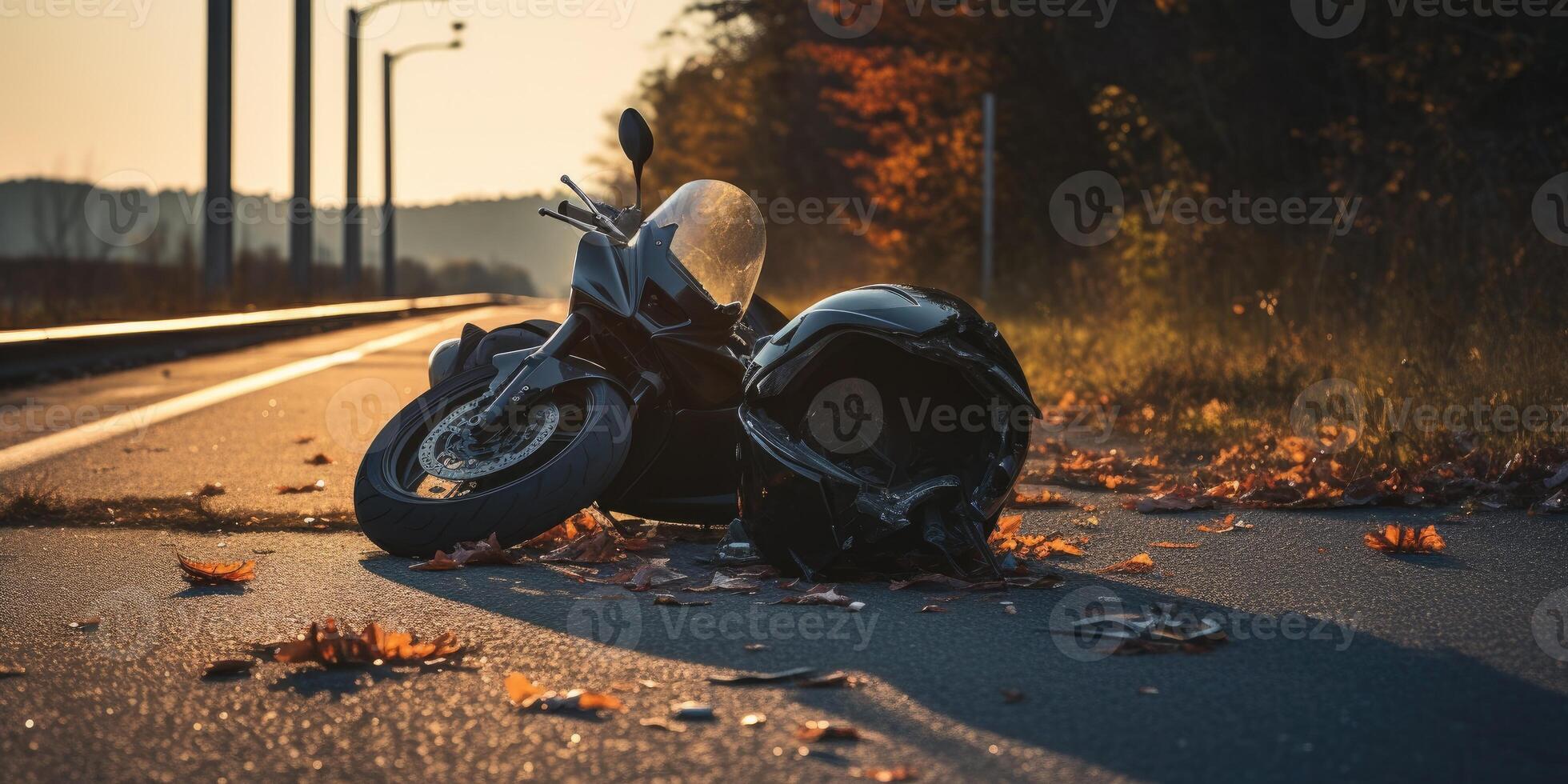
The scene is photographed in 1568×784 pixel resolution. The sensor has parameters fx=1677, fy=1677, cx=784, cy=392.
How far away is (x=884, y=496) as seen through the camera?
5.06 metres

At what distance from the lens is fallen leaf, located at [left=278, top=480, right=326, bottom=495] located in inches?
297

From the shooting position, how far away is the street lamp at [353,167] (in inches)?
1729

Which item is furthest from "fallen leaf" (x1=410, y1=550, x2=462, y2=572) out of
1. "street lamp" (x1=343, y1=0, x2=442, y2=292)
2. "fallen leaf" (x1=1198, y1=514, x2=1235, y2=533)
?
"street lamp" (x1=343, y1=0, x2=442, y2=292)

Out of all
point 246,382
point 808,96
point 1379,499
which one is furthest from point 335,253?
point 1379,499

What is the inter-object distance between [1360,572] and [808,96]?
129 ft

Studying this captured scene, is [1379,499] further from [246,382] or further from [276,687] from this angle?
[246,382]

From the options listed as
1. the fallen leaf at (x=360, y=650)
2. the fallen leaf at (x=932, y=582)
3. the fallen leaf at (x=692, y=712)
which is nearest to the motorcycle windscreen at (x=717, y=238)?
the fallen leaf at (x=932, y=582)

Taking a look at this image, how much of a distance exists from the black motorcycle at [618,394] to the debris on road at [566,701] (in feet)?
6.55

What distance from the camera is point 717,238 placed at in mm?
6219

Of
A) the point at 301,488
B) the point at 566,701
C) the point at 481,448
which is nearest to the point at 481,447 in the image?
the point at 481,448

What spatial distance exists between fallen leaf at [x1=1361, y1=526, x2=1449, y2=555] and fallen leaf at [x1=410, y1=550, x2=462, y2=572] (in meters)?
3.13

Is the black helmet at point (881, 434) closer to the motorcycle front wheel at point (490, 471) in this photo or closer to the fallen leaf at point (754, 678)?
the motorcycle front wheel at point (490, 471)

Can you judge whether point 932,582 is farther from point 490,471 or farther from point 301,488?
point 301,488

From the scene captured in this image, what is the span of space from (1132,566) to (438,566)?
224 cm
